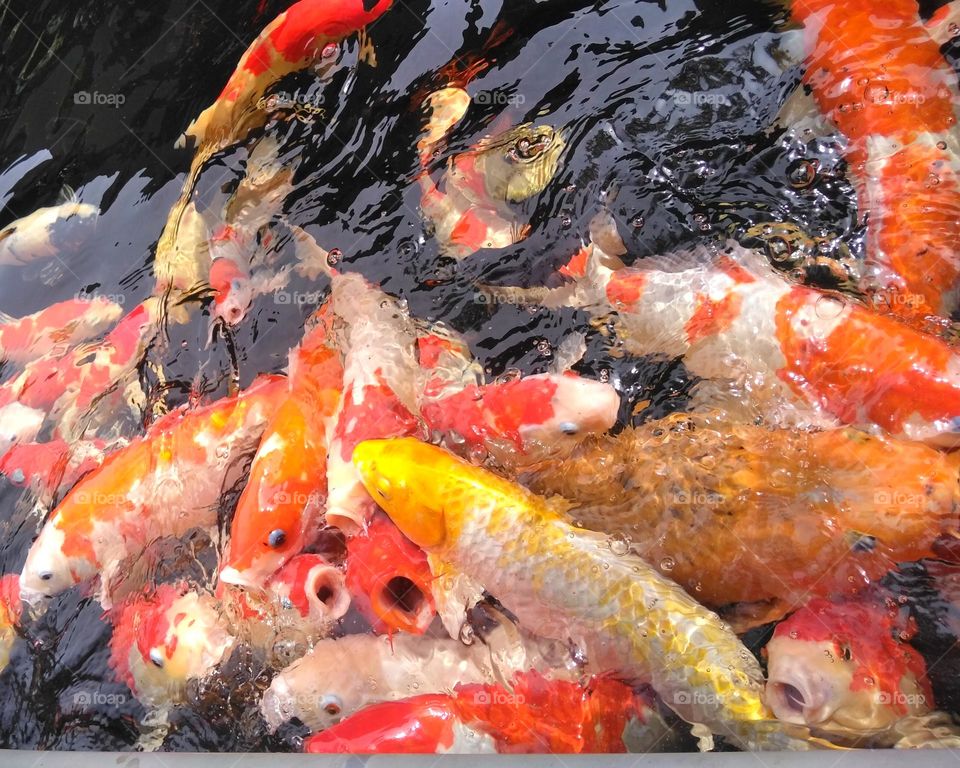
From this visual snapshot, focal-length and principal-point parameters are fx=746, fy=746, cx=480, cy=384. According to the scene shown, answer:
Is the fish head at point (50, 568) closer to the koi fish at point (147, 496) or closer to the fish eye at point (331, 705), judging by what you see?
the koi fish at point (147, 496)

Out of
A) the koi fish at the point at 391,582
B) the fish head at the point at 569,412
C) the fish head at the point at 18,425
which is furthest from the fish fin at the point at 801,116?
the fish head at the point at 18,425

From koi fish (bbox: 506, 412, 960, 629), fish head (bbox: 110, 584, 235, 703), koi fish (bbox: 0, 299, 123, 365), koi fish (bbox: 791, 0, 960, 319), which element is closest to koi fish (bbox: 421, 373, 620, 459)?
koi fish (bbox: 506, 412, 960, 629)

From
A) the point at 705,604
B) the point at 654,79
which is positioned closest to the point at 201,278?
the point at 654,79

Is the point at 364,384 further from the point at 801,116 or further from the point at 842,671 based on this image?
the point at 801,116

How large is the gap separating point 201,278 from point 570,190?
6.50 feet

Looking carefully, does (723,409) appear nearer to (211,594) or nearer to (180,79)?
(211,594)


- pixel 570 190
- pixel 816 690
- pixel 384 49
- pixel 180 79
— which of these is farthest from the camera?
pixel 180 79

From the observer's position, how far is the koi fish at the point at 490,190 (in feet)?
12.2

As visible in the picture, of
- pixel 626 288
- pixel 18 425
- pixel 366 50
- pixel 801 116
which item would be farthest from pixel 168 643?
pixel 801 116

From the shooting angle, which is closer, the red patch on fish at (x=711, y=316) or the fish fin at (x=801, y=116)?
the red patch on fish at (x=711, y=316)

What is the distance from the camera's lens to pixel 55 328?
4344 mm

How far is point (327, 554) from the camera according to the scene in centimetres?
301

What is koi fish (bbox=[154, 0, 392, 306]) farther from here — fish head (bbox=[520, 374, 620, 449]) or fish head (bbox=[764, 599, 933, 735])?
fish head (bbox=[764, 599, 933, 735])

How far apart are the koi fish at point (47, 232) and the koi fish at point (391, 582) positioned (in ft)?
10.2
